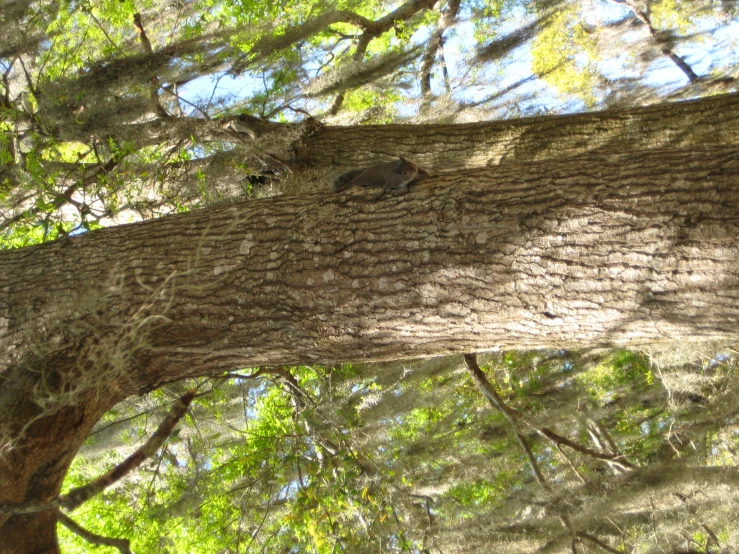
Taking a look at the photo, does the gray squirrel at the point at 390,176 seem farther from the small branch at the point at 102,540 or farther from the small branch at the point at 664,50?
the small branch at the point at 664,50

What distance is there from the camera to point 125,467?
8.54 feet

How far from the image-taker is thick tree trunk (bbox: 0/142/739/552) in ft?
6.01

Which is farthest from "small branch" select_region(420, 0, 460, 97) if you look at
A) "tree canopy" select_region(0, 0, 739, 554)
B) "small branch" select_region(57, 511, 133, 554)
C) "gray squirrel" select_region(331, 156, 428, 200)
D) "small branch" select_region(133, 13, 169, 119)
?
"small branch" select_region(57, 511, 133, 554)

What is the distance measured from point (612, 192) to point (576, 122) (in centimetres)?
196

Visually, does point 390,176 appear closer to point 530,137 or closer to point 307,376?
point 530,137

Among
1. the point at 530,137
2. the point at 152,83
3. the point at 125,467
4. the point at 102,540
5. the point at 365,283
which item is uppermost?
the point at 152,83

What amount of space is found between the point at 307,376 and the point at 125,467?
304 cm

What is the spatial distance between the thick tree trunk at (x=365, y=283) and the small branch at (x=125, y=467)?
226mm

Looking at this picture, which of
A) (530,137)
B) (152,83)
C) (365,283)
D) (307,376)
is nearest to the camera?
(365,283)

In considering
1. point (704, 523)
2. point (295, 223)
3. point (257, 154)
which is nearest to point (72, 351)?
point (295, 223)

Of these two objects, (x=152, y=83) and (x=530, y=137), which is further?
(x=152, y=83)

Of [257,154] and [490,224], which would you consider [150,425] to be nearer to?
[257,154]

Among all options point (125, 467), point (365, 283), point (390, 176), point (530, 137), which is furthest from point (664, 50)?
point (125, 467)

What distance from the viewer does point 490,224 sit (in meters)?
2.06
